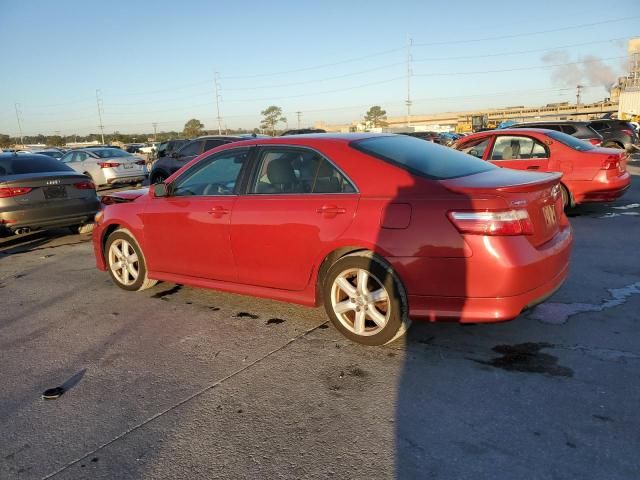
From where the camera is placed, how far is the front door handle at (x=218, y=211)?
440 cm

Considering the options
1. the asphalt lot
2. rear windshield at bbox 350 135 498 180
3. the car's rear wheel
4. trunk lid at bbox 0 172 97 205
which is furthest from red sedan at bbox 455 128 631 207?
trunk lid at bbox 0 172 97 205

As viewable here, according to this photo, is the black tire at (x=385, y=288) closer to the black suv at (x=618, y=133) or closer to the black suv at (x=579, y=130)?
the black suv at (x=579, y=130)

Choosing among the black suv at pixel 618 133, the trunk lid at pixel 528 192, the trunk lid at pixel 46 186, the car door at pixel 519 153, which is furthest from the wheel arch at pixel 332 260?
the black suv at pixel 618 133

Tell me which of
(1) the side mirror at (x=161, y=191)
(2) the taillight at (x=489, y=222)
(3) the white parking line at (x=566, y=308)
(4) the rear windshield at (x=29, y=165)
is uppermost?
(4) the rear windshield at (x=29, y=165)

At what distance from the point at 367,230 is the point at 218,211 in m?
1.55

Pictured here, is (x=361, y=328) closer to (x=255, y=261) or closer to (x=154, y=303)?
(x=255, y=261)

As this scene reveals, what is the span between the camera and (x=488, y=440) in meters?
2.56

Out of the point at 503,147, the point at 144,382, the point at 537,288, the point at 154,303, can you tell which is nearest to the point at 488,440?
the point at 537,288

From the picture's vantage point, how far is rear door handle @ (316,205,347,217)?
373 centimetres

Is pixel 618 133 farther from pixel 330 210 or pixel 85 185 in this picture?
pixel 330 210

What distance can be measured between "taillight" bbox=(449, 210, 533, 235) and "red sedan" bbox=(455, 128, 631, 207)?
5620mm

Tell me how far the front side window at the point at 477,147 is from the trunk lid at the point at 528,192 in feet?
17.5

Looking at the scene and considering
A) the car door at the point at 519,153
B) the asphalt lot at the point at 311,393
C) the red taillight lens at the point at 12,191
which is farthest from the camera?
the car door at the point at 519,153

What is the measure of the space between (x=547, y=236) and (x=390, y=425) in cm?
184
